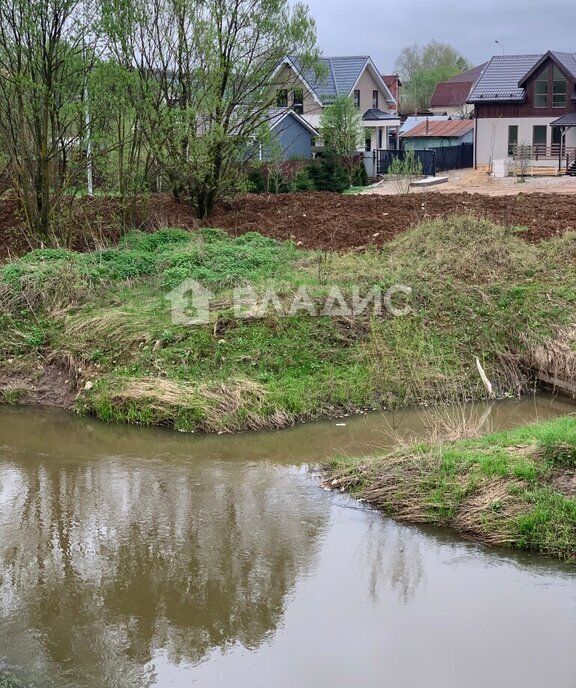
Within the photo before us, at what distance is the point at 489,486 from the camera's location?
783cm

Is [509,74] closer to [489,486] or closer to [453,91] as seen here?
[453,91]

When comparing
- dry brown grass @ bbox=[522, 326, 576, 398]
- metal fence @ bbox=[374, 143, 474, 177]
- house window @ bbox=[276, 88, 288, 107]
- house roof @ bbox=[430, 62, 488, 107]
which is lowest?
dry brown grass @ bbox=[522, 326, 576, 398]

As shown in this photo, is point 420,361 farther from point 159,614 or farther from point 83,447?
point 159,614

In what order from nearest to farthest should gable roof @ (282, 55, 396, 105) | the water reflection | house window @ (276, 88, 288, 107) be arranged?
the water reflection
house window @ (276, 88, 288, 107)
gable roof @ (282, 55, 396, 105)

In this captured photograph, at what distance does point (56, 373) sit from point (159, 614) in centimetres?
630

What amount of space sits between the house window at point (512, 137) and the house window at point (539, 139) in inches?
32.0

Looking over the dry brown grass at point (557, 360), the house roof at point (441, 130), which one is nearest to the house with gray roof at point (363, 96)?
the house roof at point (441, 130)

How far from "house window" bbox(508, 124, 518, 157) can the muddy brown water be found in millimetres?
33418

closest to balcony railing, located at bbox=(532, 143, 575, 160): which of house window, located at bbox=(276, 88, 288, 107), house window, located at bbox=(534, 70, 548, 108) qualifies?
house window, located at bbox=(534, 70, 548, 108)

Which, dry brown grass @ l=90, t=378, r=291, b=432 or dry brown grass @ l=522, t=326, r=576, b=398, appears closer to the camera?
dry brown grass @ l=90, t=378, r=291, b=432

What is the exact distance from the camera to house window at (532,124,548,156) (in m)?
39.1

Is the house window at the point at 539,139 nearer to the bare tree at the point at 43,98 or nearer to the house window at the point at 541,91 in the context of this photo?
the house window at the point at 541,91

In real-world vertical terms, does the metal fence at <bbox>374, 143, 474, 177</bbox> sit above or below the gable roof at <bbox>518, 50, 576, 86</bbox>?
below

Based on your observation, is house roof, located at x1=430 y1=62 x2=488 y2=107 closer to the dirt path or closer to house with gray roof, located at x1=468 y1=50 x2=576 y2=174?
house with gray roof, located at x1=468 y1=50 x2=576 y2=174
